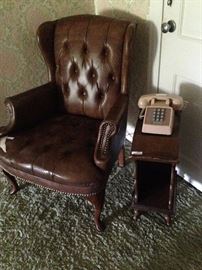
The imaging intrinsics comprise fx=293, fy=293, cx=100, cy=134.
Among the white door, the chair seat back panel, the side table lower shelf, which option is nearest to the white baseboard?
the white door

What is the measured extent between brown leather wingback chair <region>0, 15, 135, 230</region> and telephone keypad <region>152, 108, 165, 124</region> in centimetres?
16

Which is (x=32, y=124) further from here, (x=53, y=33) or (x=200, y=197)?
(x=200, y=197)

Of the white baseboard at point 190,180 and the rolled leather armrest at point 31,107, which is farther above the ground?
the rolled leather armrest at point 31,107

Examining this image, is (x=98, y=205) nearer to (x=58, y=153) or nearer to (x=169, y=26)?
(x=58, y=153)

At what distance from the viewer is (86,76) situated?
5.65 feet

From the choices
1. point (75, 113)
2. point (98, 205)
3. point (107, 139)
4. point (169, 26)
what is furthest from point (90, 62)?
point (98, 205)

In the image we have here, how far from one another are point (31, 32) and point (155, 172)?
1184 mm

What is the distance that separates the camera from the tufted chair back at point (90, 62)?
161 cm

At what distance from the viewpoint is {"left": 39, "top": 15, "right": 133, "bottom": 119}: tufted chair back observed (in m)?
1.61

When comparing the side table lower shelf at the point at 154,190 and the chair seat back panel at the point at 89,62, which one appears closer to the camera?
the side table lower shelf at the point at 154,190

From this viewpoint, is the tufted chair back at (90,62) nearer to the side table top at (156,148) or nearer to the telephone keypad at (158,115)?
the telephone keypad at (158,115)

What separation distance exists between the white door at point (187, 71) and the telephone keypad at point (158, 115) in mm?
283

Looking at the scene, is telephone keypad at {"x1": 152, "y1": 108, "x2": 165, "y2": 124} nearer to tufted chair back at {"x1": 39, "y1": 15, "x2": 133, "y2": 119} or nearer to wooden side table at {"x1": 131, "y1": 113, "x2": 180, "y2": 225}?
wooden side table at {"x1": 131, "y1": 113, "x2": 180, "y2": 225}

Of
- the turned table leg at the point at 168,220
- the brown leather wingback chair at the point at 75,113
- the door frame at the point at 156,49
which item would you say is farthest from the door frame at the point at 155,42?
the turned table leg at the point at 168,220
